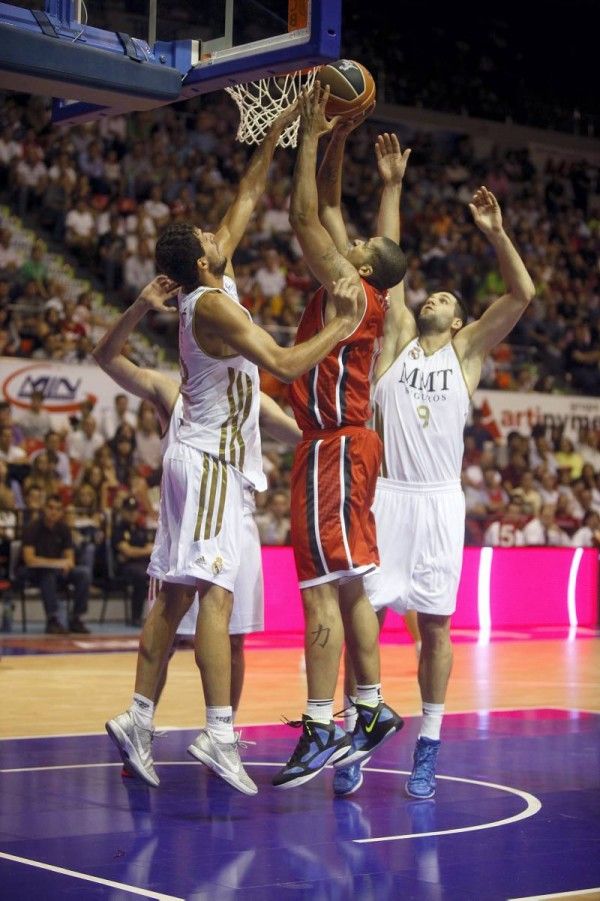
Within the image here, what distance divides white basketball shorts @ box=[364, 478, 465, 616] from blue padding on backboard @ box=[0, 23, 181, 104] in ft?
6.92

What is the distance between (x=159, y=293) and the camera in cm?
614

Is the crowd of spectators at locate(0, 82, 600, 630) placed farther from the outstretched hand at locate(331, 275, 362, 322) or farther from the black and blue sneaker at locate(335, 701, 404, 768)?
the outstretched hand at locate(331, 275, 362, 322)

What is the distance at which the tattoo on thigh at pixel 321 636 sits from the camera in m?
5.78

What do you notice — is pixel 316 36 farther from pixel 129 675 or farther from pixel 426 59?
pixel 426 59

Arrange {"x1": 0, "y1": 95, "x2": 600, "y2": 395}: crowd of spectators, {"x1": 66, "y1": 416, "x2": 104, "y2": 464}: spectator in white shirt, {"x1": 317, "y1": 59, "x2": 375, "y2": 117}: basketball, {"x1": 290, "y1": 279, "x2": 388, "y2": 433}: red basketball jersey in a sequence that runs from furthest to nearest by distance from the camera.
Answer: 1. {"x1": 0, "y1": 95, "x2": 600, "y2": 395}: crowd of spectators
2. {"x1": 66, "y1": 416, "x2": 104, "y2": 464}: spectator in white shirt
3. {"x1": 317, "y1": 59, "x2": 375, "y2": 117}: basketball
4. {"x1": 290, "y1": 279, "x2": 388, "y2": 433}: red basketball jersey

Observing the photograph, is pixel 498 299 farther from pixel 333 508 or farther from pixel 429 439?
pixel 333 508

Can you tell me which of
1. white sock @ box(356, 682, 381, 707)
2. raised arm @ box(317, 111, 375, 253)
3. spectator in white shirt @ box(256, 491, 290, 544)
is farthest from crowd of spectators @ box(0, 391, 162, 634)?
white sock @ box(356, 682, 381, 707)

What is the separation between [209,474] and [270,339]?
0.65m

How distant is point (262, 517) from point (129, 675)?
4778mm

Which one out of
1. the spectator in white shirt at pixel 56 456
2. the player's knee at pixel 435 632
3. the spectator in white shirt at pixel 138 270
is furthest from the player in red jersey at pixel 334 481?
the spectator in white shirt at pixel 138 270

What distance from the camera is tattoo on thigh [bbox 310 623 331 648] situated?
Result: 5777mm

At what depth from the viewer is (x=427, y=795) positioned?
5.84 meters

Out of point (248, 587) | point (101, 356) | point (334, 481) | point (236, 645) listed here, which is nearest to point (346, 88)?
point (101, 356)

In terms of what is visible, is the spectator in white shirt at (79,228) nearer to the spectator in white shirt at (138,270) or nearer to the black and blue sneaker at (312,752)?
the spectator in white shirt at (138,270)
